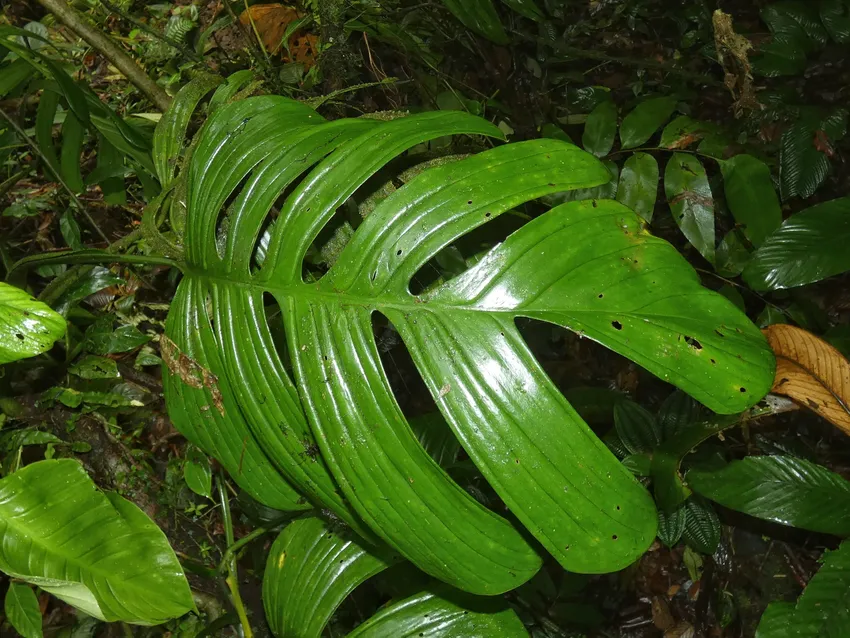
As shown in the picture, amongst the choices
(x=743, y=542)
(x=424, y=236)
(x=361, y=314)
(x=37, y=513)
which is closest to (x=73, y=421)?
(x=37, y=513)

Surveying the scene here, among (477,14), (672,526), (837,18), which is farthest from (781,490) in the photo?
(477,14)

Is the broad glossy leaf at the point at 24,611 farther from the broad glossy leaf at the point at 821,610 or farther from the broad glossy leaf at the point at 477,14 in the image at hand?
the broad glossy leaf at the point at 477,14

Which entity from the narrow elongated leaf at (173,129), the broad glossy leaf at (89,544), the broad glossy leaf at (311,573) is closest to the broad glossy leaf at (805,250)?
the broad glossy leaf at (311,573)

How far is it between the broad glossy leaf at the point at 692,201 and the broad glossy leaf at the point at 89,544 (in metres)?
1.49

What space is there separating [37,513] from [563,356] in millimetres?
1451

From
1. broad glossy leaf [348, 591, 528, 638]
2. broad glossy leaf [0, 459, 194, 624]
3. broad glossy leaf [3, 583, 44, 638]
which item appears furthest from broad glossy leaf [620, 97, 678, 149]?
broad glossy leaf [3, 583, 44, 638]

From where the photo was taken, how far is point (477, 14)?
1.59 meters

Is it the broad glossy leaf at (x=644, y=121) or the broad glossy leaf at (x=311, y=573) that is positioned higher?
the broad glossy leaf at (x=644, y=121)

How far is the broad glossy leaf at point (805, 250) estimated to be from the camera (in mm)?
1457

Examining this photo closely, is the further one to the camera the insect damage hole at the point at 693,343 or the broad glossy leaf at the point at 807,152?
the broad glossy leaf at the point at 807,152

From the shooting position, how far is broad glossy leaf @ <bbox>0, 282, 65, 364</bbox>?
1257 mm

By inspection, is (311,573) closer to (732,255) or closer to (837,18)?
(732,255)

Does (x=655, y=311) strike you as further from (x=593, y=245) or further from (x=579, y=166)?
(x=579, y=166)

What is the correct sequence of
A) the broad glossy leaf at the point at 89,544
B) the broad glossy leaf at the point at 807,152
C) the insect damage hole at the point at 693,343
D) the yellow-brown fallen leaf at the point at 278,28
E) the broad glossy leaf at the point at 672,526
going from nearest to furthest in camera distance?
1. the insect damage hole at the point at 693,343
2. the broad glossy leaf at the point at 89,544
3. the broad glossy leaf at the point at 672,526
4. the broad glossy leaf at the point at 807,152
5. the yellow-brown fallen leaf at the point at 278,28
